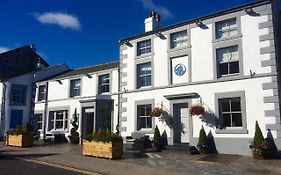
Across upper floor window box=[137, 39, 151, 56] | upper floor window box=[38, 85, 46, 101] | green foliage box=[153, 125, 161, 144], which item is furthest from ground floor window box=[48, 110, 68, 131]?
green foliage box=[153, 125, 161, 144]

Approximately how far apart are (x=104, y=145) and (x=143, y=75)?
6633mm

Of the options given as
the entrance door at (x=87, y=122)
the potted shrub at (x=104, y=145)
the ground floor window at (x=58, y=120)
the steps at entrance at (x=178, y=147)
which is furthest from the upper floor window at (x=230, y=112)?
the ground floor window at (x=58, y=120)

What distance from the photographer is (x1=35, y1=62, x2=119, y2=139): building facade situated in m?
23.2

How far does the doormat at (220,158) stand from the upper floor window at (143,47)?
8572 millimetres

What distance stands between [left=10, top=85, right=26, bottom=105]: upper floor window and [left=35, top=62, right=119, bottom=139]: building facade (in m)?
1.47

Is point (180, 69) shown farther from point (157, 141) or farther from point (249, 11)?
point (249, 11)

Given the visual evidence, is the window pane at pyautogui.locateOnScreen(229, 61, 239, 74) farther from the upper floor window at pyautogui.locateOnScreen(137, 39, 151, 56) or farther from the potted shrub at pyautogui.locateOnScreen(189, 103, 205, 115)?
the upper floor window at pyautogui.locateOnScreen(137, 39, 151, 56)

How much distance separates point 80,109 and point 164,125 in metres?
8.45

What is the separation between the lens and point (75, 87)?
87.1 feet

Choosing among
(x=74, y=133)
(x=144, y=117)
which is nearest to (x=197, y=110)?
(x=144, y=117)

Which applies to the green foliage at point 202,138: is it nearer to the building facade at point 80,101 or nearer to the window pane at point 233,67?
the window pane at point 233,67

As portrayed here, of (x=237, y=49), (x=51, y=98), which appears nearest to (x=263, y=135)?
(x=237, y=49)

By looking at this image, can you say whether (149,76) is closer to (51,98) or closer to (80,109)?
(80,109)

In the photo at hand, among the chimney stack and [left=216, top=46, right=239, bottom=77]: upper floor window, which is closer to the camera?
[left=216, top=46, right=239, bottom=77]: upper floor window
